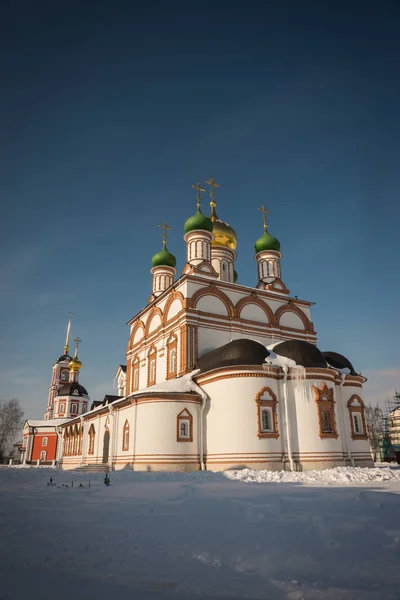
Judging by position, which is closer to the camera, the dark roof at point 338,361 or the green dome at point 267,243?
the dark roof at point 338,361

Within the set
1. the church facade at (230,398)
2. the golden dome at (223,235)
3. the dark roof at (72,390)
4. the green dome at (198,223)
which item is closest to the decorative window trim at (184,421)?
the church facade at (230,398)

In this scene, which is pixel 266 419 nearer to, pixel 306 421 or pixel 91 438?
pixel 306 421

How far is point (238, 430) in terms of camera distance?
1612 centimetres

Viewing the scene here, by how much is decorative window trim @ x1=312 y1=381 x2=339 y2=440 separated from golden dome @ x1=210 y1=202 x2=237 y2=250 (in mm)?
13388

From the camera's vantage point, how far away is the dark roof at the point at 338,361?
64.6ft

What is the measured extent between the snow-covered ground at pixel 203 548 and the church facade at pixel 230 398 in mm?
7968

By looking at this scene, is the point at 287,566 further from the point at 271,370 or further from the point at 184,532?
the point at 271,370

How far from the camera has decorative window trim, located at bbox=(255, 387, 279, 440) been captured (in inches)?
628

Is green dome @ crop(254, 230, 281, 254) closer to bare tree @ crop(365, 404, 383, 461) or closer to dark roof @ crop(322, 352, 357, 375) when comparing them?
dark roof @ crop(322, 352, 357, 375)

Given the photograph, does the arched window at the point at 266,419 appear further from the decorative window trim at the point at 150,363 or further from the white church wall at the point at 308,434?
the decorative window trim at the point at 150,363

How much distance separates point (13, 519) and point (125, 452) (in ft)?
42.9

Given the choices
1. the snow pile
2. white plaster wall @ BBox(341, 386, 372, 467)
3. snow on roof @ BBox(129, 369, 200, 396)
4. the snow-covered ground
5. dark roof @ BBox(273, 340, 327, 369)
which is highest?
dark roof @ BBox(273, 340, 327, 369)

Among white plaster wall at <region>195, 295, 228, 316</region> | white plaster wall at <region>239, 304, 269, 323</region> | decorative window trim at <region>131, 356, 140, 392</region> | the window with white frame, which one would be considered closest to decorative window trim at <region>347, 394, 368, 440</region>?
the window with white frame

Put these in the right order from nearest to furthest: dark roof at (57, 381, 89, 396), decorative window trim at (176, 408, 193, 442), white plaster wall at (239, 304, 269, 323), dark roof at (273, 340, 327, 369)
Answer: dark roof at (273, 340, 327, 369), decorative window trim at (176, 408, 193, 442), white plaster wall at (239, 304, 269, 323), dark roof at (57, 381, 89, 396)
